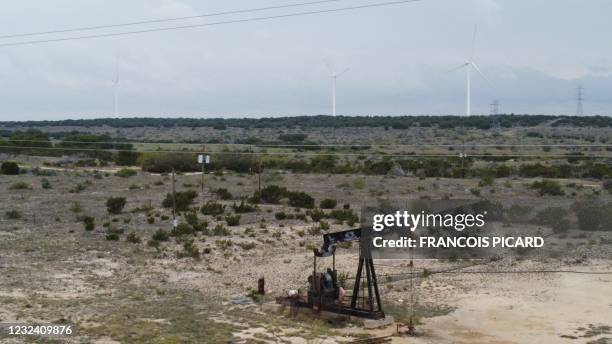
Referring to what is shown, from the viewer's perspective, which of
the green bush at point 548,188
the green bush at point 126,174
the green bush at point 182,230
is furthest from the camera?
the green bush at point 126,174

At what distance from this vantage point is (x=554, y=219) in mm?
29438

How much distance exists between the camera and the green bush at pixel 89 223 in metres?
28.5

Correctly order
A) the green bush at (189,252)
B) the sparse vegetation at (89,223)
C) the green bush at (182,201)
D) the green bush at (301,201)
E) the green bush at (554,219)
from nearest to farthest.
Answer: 1. the green bush at (189,252)
2. the green bush at (554,219)
3. the sparse vegetation at (89,223)
4. the green bush at (182,201)
5. the green bush at (301,201)

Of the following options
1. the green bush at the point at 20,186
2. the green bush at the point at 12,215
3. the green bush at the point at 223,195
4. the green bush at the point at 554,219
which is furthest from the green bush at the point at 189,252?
the green bush at the point at 20,186

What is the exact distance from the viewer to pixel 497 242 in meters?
25.0

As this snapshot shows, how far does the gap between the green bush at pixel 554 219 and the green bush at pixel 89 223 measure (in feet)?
58.0

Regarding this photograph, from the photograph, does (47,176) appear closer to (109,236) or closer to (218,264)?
(109,236)

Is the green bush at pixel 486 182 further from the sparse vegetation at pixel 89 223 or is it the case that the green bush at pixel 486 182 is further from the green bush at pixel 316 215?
the sparse vegetation at pixel 89 223

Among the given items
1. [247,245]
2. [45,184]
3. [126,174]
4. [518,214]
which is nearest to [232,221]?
[247,245]

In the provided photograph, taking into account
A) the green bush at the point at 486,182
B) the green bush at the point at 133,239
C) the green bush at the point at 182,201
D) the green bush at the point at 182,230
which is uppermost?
the green bush at the point at 486,182

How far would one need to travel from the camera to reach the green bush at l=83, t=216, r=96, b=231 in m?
28.5

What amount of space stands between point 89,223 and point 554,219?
1838 centimetres

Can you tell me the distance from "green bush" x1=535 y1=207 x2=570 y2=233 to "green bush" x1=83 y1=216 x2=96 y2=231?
17681 millimetres

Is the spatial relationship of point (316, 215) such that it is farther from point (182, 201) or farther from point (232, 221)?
point (182, 201)
